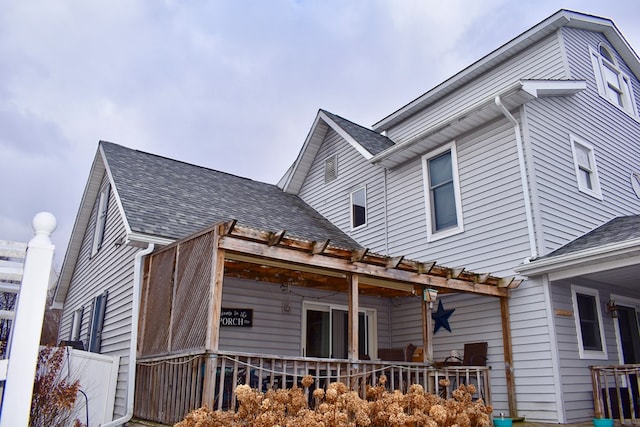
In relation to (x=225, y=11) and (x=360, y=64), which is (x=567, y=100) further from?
(x=360, y=64)

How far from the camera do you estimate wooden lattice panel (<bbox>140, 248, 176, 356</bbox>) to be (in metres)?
6.54

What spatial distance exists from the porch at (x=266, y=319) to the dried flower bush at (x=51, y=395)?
A: 894 mm

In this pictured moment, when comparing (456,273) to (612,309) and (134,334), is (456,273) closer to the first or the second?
Result: (612,309)

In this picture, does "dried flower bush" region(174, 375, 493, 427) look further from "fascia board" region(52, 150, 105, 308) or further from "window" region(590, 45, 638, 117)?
"window" region(590, 45, 638, 117)

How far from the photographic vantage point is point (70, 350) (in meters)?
7.38

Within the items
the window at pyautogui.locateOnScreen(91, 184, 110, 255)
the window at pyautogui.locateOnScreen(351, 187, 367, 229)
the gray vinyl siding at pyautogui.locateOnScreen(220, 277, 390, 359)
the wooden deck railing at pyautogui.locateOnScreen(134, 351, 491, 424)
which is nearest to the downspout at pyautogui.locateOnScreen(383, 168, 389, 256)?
the window at pyautogui.locateOnScreen(351, 187, 367, 229)

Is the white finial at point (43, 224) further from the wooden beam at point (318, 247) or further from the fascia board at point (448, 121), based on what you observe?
the fascia board at point (448, 121)

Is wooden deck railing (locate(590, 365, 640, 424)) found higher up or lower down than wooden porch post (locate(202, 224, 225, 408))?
lower down

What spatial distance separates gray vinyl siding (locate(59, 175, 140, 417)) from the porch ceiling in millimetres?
1766

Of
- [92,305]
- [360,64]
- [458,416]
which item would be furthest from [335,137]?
[360,64]

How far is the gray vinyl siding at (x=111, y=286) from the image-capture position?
26.1 ft

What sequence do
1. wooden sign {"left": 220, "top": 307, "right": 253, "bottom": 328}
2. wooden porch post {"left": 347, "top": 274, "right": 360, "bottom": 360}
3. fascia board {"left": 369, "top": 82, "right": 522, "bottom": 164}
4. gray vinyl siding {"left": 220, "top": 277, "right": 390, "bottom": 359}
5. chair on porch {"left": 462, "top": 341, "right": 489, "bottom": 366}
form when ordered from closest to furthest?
wooden porch post {"left": 347, "top": 274, "right": 360, "bottom": 360}, chair on porch {"left": 462, "top": 341, "right": 489, "bottom": 366}, fascia board {"left": 369, "top": 82, "right": 522, "bottom": 164}, wooden sign {"left": 220, "top": 307, "right": 253, "bottom": 328}, gray vinyl siding {"left": 220, "top": 277, "right": 390, "bottom": 359}

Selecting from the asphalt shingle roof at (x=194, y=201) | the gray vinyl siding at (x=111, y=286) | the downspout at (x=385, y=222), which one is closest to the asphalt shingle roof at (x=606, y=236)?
the downspout at (x=385, y=222)

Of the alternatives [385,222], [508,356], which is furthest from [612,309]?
[385,222]
